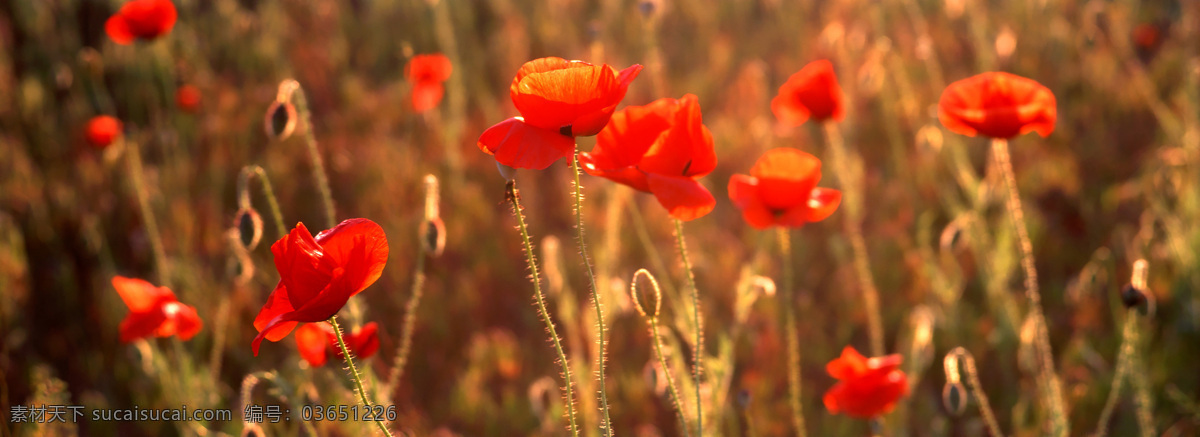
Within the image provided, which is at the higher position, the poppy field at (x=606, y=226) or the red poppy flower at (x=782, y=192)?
the red poppy flower at (x=782, y=192)

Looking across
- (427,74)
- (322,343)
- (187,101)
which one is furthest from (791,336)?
(187,101)

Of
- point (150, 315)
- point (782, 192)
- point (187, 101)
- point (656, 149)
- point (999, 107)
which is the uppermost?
point (656, 149)

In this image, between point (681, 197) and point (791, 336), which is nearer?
point (681, 197)

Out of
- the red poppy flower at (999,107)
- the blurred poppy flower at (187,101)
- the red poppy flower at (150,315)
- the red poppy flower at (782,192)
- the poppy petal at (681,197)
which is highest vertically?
the poppy petal at (681,197)

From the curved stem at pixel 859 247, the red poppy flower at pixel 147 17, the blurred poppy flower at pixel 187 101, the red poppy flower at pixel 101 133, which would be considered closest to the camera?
the curved stem at pixel 859 247

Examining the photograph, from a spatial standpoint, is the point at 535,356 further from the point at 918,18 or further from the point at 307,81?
the point at 918,18

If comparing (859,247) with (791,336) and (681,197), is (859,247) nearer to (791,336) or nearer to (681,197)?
(791,336)

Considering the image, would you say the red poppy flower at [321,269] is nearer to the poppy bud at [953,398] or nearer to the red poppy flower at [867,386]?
the red poppy flower at [867,386]

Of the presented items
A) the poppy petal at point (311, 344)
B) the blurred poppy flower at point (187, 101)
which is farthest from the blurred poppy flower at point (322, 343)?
the blurred poppy flower at point (187, 101)

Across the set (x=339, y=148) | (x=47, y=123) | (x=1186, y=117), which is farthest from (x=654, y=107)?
(x=47, y=123)
